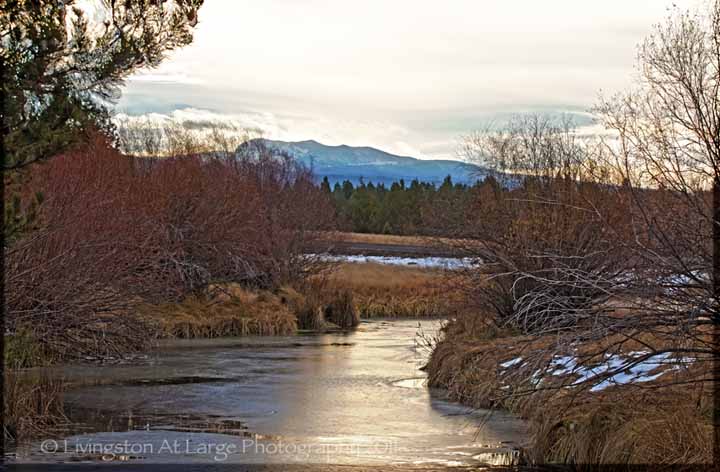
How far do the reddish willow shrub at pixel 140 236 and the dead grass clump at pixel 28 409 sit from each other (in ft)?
3.82

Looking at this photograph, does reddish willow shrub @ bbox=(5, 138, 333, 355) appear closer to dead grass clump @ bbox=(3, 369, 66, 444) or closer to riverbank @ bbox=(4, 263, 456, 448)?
riverbank @ bbox=(4, 263, 456, 448)

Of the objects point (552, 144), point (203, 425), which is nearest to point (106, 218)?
point (203, 425)

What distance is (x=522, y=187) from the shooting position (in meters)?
20.5

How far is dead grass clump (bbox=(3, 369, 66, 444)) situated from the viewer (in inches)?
499

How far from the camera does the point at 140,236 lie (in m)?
22.5

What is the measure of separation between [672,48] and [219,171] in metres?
25.6

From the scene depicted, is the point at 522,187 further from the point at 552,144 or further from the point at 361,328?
the point at 361,328

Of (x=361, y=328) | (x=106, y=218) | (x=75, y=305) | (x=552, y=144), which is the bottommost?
(x=361, y=328)

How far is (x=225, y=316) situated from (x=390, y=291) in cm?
1016

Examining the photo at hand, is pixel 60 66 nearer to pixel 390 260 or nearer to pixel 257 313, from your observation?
pixel 257 313

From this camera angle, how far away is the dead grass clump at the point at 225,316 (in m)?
27.4

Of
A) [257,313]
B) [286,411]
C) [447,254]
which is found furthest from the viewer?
[257,313]

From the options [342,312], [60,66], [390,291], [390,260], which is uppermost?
[60,66]

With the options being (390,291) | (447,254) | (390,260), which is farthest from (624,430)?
(390,260)
